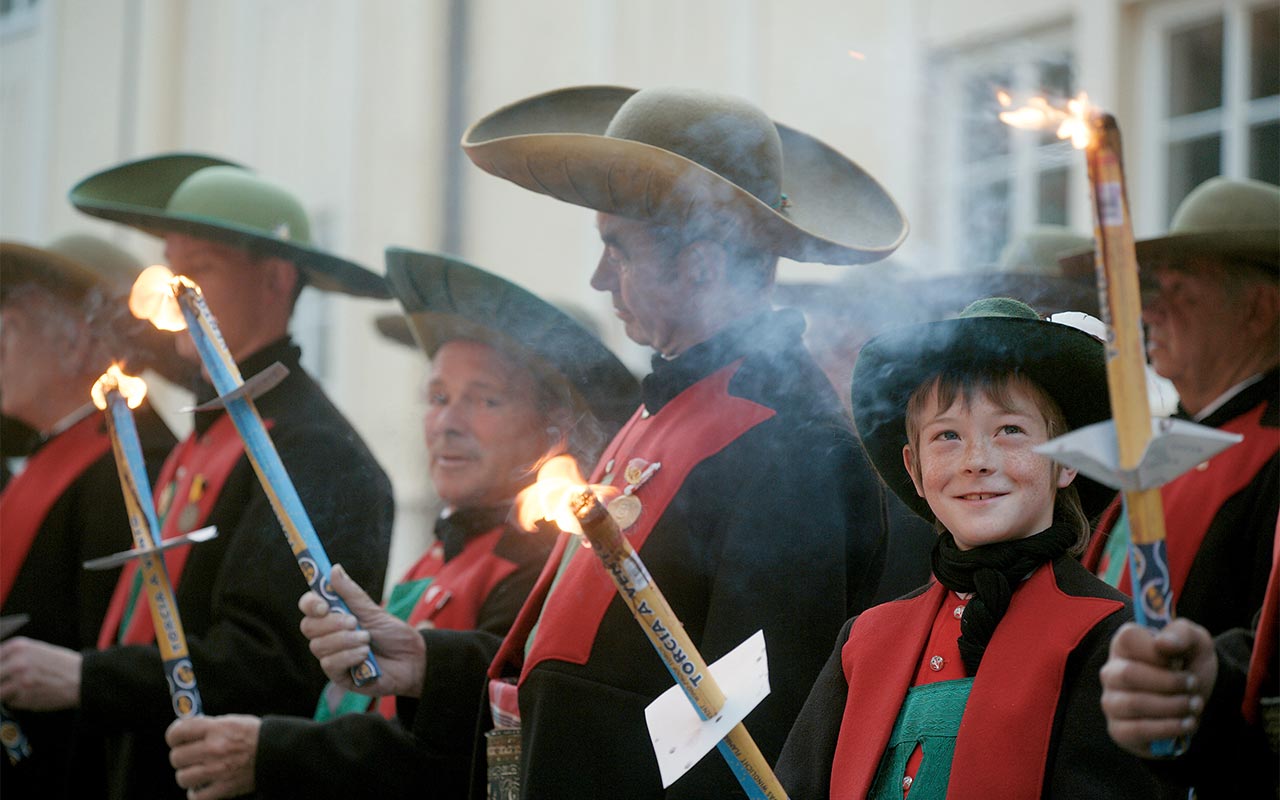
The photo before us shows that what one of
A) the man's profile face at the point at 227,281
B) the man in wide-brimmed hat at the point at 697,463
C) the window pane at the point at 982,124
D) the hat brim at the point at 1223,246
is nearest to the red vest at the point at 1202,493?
the hat brim at the point at 1223,246

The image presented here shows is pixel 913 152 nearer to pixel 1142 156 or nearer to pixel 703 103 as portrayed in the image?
pixel 1142 156

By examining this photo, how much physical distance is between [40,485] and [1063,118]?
3.78 metres

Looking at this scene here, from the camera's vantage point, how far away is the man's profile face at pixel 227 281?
4203mm

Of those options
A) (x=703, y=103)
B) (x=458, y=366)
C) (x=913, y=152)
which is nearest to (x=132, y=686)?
(x=458, y=366)

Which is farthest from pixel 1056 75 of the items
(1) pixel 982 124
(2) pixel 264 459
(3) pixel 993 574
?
(3) pixel 993 574

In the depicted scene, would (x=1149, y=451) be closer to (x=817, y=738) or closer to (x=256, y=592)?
(x=817, y=738)

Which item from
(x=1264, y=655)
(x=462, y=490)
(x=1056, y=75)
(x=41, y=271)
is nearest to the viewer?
(x=1264, y=655)

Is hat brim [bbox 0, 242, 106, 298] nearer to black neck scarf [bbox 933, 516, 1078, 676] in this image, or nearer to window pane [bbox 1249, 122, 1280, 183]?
black neck scarf [bbox 933, 516, 1078, 676]

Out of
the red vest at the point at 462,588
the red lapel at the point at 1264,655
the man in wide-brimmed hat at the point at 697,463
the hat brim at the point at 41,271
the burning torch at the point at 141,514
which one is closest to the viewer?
the red lapel at the point at 1264,655

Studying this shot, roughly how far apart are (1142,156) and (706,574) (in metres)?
4.14

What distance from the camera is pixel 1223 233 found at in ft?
12.8

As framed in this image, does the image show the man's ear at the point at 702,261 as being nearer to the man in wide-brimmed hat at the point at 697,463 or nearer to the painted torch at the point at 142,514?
the man in wide-brimmed hat at the point at 697,463

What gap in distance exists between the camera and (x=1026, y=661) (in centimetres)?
216

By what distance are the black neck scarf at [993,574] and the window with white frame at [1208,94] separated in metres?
4.16
